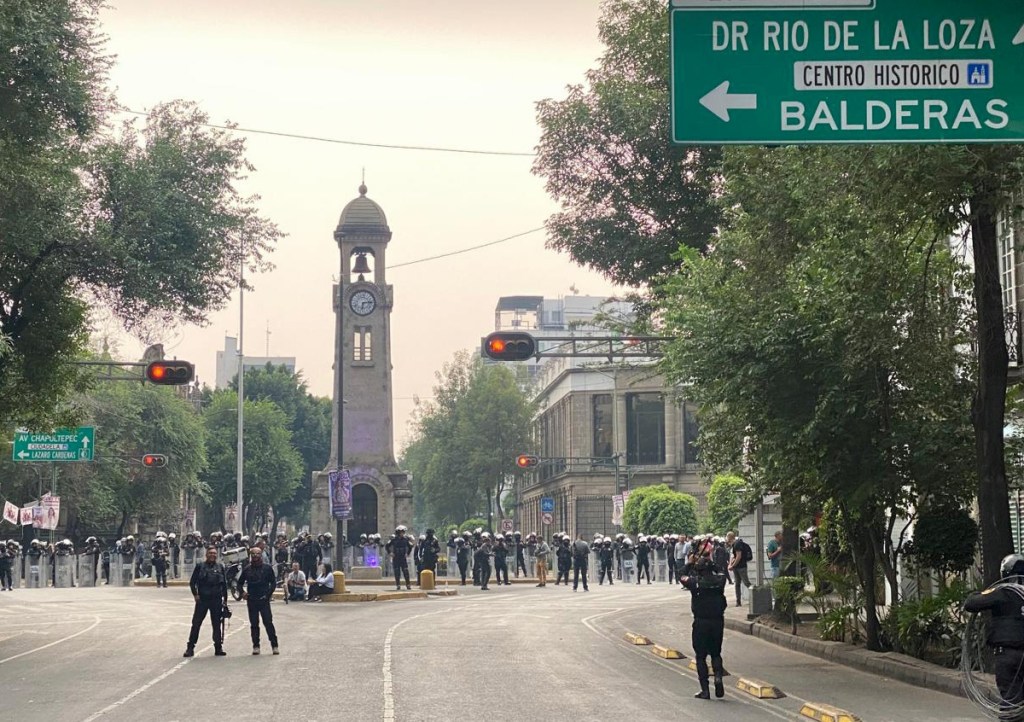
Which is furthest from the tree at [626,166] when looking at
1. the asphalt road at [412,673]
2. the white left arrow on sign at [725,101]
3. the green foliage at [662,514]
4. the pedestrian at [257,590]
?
the green foliage at [662,514]

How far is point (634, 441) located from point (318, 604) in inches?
2115

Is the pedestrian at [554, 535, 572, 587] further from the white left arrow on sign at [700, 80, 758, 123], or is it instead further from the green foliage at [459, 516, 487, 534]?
the green foliage at [459, 516, 487, 534]

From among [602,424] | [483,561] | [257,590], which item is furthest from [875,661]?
[602,424]

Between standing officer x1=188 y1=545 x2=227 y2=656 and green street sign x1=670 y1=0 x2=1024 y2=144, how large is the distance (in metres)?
13.0

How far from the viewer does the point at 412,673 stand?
1925cm

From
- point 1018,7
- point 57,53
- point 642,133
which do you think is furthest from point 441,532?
point 1018,7

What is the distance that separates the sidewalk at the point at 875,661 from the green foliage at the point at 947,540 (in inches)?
65.7

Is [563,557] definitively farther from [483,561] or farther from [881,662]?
[881,662]

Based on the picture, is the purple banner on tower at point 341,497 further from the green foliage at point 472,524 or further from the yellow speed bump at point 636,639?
the green foliage at point 472,524

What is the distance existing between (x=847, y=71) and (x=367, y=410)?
62.4 metres

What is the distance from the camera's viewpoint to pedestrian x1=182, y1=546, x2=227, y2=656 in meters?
22.5

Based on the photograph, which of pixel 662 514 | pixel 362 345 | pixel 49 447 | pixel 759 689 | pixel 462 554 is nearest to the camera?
pixel 759 689

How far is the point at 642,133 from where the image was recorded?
32719mm

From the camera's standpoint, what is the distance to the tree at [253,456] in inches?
3915
